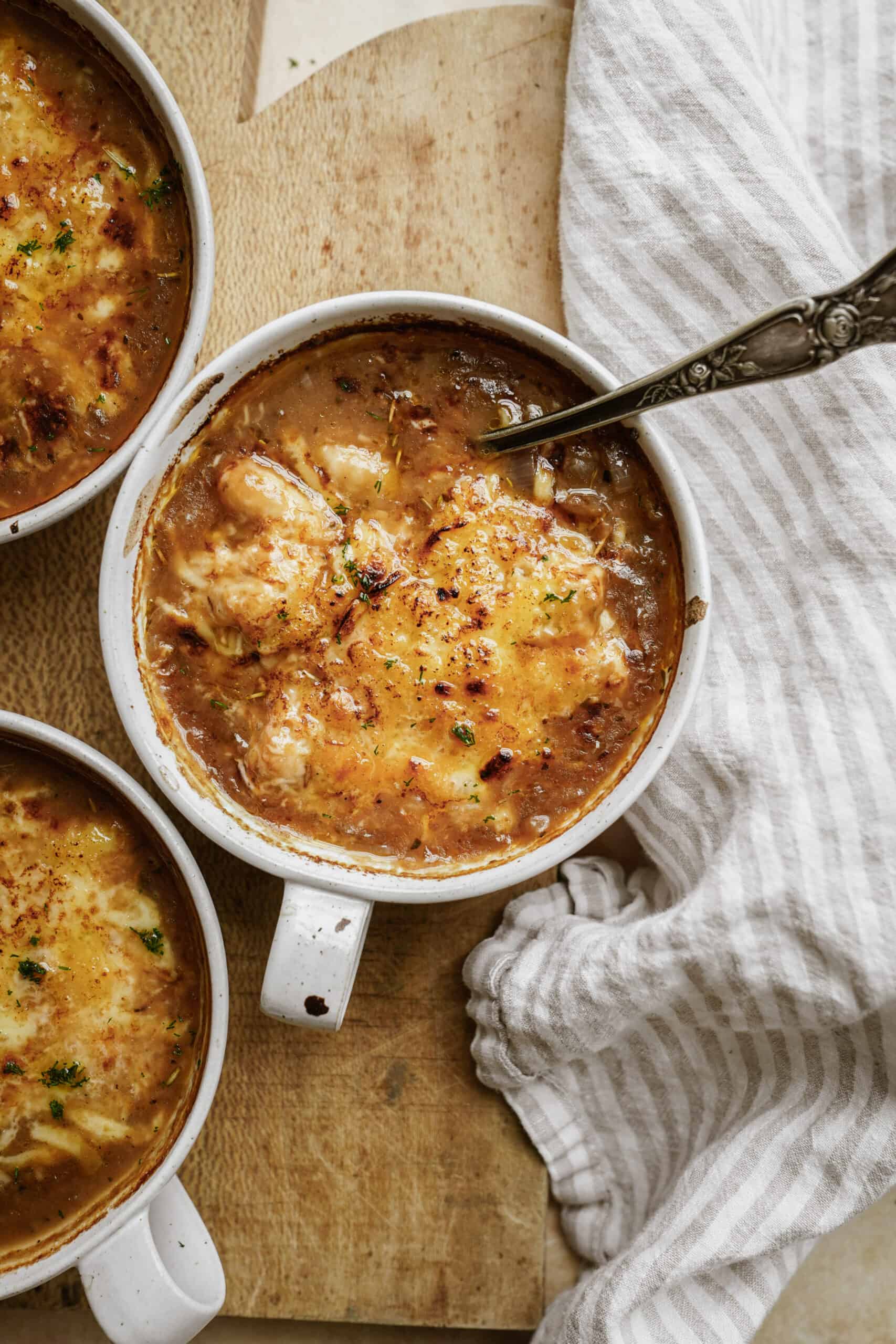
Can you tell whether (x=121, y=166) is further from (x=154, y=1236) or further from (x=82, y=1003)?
(x=154, y=1236)

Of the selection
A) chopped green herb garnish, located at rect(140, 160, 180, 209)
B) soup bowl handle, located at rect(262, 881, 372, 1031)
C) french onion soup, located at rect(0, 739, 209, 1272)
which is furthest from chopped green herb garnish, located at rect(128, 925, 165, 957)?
chopped green herb garnish, located at rect(140, 160, 180, 209)

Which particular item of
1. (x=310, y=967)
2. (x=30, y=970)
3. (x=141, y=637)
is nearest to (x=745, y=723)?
(x=310, y=967)

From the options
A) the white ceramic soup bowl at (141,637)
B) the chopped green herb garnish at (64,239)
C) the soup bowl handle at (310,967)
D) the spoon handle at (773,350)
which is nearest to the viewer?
the spoon handle at (773,350)

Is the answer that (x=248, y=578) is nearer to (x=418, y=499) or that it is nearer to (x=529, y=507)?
(x=418, y=499)

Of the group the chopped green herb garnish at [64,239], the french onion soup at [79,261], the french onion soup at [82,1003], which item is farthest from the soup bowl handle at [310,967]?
the chopped green herb garnish at [64,239]

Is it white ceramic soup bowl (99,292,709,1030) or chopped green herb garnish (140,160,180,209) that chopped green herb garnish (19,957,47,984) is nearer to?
white ceramic soup bowl (99,292,709,1030)

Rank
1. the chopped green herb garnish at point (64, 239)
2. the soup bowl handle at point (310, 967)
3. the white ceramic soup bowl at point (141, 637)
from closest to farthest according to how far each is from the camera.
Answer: the soup bowl handle at point (310, 967) < the white ceramic soup bowl at point (141, 637) < the chopped green herb garnish at point (64, 239)

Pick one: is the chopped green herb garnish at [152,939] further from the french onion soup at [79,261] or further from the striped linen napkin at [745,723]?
the french onion soup at [79,261]
